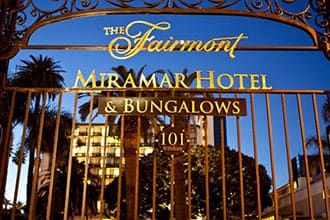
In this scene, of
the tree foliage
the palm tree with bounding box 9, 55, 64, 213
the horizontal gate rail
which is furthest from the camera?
the tree foliage

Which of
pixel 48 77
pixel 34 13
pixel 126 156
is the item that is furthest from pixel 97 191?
pixel 34 13

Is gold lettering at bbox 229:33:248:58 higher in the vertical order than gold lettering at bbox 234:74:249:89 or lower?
higher

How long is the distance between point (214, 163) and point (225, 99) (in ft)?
74.3

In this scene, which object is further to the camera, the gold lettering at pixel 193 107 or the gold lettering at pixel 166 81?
the gold lettering at pixel 166 81

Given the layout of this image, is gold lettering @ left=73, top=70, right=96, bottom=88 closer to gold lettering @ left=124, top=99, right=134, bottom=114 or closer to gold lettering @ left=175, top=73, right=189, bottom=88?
gold lettering @ left=124, top=99, right=134, bottom=114

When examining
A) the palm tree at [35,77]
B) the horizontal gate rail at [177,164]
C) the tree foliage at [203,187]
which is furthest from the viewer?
the tree foliage at [203,187]

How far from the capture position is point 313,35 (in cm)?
685

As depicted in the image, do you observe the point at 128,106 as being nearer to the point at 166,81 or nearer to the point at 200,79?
the point at 166,81

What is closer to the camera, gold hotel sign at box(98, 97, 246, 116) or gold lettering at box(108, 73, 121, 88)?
gold hotel sign at box(98, 97, 246, 116)

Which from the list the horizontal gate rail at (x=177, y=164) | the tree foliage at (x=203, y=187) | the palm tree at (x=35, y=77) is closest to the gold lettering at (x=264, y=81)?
the horizontal gate rail at (x=177, y=164)

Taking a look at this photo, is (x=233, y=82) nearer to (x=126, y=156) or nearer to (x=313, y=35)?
Answer: (x=313, y=35)

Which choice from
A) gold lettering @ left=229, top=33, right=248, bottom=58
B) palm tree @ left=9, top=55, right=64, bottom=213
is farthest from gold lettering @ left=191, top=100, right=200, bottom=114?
palm tree @ left=9, top=55, right=64, bottom=213

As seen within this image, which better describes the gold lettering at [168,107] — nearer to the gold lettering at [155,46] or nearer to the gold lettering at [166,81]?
the gold lettering at [166,81]

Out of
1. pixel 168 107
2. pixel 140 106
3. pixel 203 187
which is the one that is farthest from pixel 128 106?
pixel 203 187
